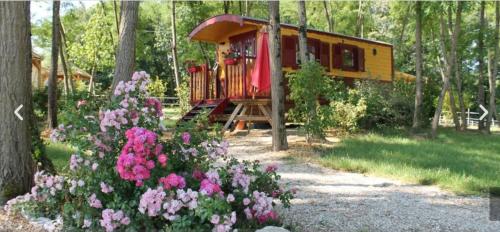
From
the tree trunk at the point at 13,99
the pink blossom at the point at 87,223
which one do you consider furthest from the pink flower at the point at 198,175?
the tree trunk at the point at 13,99

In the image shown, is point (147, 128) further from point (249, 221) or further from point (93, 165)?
point (249, 221)

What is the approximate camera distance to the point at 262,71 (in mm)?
12258

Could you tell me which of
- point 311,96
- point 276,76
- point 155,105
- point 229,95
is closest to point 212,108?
point 229,95

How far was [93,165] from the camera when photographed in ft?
12.4

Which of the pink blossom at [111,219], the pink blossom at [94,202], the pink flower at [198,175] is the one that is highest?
the pink flower at [198,175]

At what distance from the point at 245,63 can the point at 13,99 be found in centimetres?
824

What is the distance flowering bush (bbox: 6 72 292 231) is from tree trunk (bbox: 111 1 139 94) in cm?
430

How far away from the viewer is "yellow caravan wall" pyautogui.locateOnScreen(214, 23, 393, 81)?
45.3 ft

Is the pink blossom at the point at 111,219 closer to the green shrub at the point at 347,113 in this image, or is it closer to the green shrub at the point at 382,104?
the green shrub at the point at 347,113

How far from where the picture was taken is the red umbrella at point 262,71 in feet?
39.9

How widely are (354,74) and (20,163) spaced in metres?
12.9

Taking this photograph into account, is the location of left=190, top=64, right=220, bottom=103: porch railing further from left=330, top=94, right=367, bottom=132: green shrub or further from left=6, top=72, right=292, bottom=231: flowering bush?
left=6, top=72, right=292, bottom=231: flowering bush

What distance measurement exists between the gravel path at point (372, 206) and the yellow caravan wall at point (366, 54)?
694 centimetres

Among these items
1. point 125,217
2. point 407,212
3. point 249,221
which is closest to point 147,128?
Result: point 125,217
